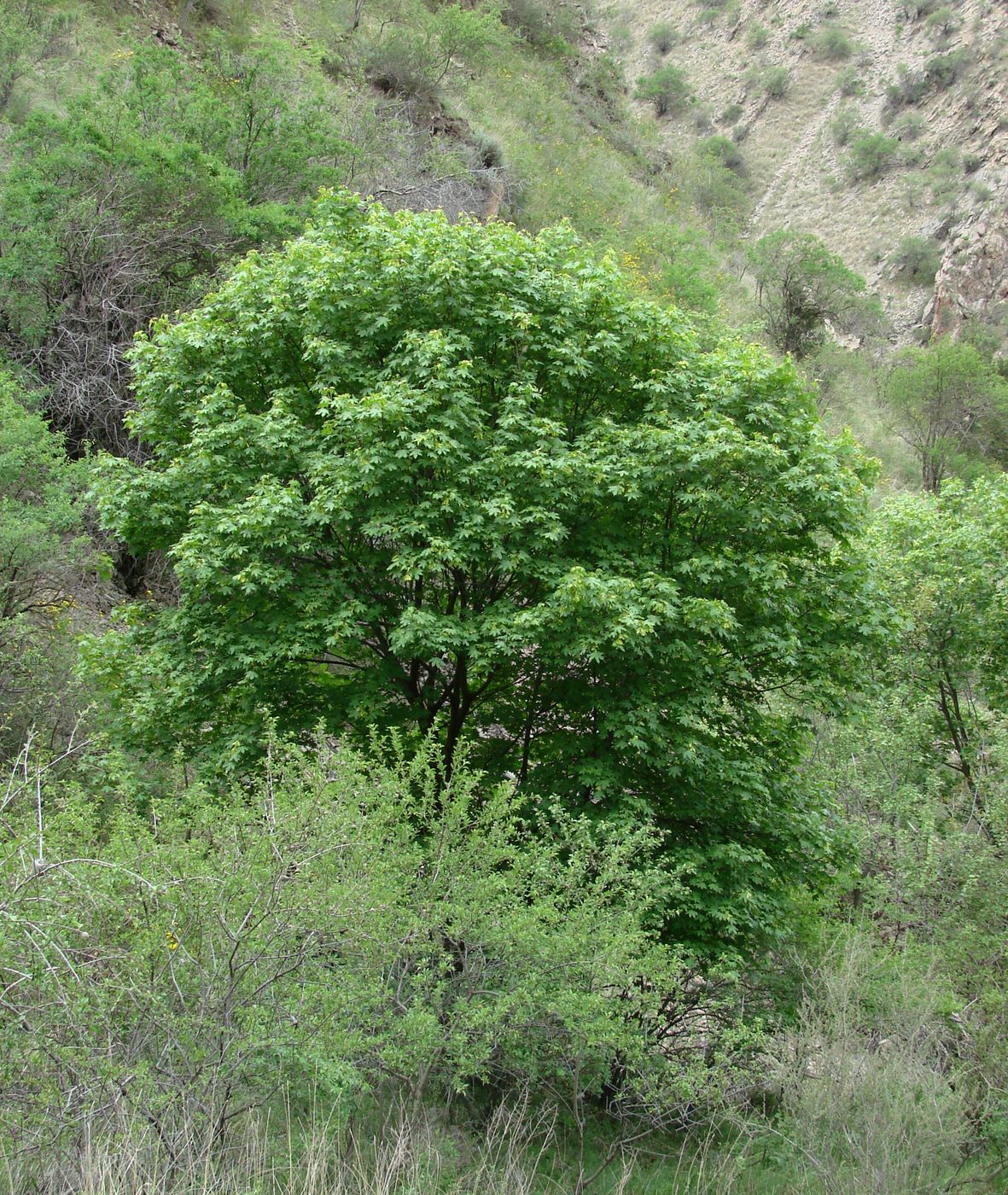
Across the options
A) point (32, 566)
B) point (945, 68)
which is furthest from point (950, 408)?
point (945, 68)

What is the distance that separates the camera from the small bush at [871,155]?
62.5m

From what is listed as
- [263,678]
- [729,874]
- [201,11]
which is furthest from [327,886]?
[201,11]

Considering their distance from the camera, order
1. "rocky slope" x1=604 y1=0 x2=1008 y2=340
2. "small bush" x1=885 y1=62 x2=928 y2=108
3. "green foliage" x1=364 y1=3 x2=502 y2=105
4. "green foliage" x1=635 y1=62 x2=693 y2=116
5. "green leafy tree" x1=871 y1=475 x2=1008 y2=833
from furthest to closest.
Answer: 1. "green foliage" x1=635 y1=62 x2=693 y2=116
2. "small bush" x1=885 y1=62 x2=928 y2=108
3. "rocky slope" x1=604 y1=0 x2=1008 y2=340
4. "green foliage" x1=364 y1=3 x2=502 y2=105
5. "green leafy tree" x1=871 y1=475 x2=1008 y2=833

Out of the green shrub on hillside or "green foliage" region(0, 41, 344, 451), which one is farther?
the green shrub on hillside

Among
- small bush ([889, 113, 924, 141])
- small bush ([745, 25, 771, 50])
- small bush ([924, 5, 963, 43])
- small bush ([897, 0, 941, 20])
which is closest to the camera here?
small bush ([889, 113, 924, 141])

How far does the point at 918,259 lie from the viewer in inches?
2216

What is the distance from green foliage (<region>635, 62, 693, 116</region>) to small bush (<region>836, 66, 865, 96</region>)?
11.1 m

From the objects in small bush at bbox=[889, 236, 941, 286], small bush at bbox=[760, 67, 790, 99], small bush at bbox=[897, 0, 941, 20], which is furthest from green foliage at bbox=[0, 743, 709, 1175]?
small bush at bbox=[897, 0, 941, 20]

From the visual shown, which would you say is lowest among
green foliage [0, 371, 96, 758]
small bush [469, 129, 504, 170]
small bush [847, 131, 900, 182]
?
green foliage [0, 371, 96, 758]

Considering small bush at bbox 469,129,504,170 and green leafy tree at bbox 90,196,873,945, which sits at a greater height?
small bush at bbox 469,129,504,170

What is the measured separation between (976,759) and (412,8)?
32.4 meters

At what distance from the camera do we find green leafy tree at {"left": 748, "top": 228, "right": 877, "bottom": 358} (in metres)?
44.1

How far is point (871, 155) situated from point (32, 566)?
6494 centimetres

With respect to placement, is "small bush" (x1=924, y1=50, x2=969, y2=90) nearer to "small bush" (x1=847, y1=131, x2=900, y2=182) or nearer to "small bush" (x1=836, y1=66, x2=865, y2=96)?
"small bush" (x1=847, y1=131, x2=900, y2=182)
